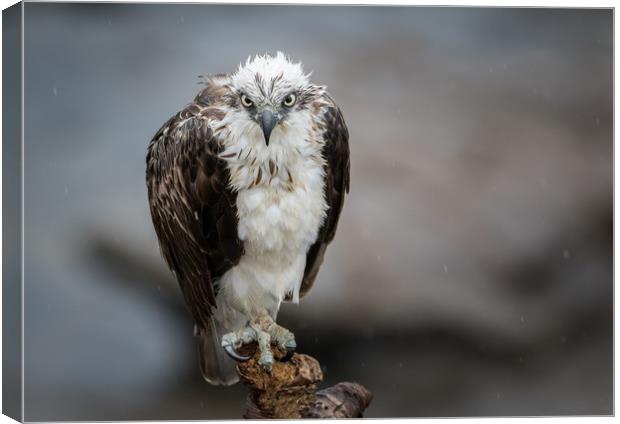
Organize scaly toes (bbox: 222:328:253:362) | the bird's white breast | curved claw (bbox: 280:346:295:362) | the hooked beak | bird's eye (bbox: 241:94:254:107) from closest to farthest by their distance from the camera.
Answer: the hooked beak → bird's eye (bbox: 241:94:254:107) → the bird's white breast → curved claw (bbox: 280:346:295:362) → scaly toes (bbox: 222:328:253:362)

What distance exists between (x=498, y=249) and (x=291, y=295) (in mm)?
1254

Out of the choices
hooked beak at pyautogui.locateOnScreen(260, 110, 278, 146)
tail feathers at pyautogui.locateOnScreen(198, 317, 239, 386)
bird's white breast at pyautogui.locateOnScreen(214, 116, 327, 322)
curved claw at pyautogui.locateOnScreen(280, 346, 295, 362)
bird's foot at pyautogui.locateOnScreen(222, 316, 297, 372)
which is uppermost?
hooked beak at pyautogui.locateOnScreen(260, 110, 278, 146)

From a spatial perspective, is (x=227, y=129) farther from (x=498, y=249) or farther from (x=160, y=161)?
(x=498, y=249)

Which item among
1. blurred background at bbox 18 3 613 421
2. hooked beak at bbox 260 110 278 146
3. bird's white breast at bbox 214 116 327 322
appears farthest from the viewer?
blurred background at bbox 18 3 613 421

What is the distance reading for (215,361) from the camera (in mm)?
5629

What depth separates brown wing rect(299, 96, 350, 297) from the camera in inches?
203

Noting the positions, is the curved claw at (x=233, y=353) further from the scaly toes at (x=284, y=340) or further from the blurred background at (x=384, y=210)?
the blurred background at (x=384, y=210)

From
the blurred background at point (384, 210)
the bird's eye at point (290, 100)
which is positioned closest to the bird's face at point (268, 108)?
the bird's eye at point (290, 100)

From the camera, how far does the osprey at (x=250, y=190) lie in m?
4.91

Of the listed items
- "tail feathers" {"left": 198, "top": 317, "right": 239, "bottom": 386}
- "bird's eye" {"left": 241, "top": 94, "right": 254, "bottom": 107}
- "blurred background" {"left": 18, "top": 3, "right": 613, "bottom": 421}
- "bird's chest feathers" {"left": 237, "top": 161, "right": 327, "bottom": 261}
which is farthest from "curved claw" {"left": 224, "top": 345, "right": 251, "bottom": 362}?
"bird's eye" {"left": 241, "top": 94, "right": 254, "bottom": 107}

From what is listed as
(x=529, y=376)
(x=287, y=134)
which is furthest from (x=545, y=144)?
(x=287, y=134)

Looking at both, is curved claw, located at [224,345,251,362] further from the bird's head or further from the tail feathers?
the bird's head

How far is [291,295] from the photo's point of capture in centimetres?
543

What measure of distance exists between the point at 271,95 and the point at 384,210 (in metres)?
1.53
